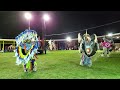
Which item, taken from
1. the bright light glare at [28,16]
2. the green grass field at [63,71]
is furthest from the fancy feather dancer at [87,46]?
the bright light glare at [28,16]

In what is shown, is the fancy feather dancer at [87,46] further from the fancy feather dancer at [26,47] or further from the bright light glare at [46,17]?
the fancy feather dancer at [26,47]

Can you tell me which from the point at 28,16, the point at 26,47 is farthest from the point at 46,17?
the point at 26,47

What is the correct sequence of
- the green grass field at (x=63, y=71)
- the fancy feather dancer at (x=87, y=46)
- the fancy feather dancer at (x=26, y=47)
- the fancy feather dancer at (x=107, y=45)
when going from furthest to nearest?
1. the fancy feather dancer at (x=107, y=45)
2. the fancy feather dancer at (x=87, y=46)
3. the fancy feather dancer at (x=26, y=47)
4. the green grass field at (x=63, y=71)

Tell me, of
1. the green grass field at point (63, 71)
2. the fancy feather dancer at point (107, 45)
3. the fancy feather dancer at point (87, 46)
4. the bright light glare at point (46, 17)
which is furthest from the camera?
the fancy feather dancer at point (107, 45)

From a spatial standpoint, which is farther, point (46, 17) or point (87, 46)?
point (46, 17)

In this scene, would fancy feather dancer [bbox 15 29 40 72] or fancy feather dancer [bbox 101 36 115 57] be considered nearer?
fancy feather dancer [bbox 15 29 40 72]

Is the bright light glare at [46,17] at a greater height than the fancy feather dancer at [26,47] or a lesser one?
greater

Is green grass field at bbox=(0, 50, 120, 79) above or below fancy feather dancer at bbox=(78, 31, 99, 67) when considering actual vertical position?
below

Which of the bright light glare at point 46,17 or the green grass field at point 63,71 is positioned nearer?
the green grass field at point 63,71

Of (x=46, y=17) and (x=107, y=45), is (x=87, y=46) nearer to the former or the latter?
(x=46, y=17)

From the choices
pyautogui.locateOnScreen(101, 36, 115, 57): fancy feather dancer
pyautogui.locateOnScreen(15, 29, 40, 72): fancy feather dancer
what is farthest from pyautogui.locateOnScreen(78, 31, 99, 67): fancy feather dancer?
pyautogui.locateOnScreen(101, 36, 115, 57): fancy feather dancer

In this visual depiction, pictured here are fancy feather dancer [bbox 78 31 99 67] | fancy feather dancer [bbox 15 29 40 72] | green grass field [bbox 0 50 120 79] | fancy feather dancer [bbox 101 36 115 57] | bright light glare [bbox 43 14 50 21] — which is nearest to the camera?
green grass field [bbox 0 50 120 79]

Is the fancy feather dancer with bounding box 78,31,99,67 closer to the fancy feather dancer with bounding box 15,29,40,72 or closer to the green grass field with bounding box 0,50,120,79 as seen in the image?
the green grass field with bounding box 0,50,120,79
